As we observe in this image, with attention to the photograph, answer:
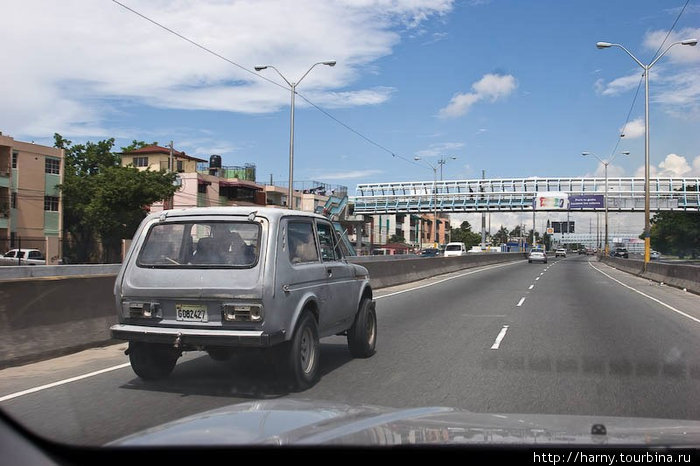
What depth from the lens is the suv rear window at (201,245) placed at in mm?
6668

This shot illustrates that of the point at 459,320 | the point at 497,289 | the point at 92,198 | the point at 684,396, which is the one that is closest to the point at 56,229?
the point at 92,198

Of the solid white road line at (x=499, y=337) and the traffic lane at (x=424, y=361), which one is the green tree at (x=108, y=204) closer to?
the traffic lane at (x=424, y=361)

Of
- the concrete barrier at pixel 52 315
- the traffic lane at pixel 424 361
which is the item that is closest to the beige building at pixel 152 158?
the traffic lane at pixel 424 361

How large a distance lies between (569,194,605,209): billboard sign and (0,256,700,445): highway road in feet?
192

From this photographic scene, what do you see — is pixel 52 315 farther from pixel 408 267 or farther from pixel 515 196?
pixel 515 196

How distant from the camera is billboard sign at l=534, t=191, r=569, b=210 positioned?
2704 inches

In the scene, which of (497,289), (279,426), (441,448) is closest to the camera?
(441,448)

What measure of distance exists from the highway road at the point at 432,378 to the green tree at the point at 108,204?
3875 centimetres

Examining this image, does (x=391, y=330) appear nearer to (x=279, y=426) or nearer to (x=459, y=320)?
(x=459, y=320)

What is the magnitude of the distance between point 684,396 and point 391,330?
5.92m

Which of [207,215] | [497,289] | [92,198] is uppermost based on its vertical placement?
[92,198]

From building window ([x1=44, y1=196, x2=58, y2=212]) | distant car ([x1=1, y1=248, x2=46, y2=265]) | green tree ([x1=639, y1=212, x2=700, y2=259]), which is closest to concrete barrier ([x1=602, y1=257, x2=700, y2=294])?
distant car ([x1=1, y1=248, x2=46, y2=265])

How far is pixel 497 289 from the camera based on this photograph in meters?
22.8

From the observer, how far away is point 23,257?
36.3 m
